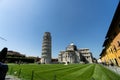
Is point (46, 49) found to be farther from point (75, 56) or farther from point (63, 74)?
point (63, 74)

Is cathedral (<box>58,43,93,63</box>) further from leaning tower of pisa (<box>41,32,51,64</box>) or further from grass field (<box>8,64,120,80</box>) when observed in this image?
grass field (<box>8,64,120,80</box>)

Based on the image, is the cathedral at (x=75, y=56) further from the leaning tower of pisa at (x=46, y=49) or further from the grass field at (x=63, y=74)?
the grass field at (x=63, y=74)

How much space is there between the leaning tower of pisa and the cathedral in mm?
21588

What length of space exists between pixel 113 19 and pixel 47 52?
332 ft

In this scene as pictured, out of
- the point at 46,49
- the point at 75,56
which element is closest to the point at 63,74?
the point at 46,49

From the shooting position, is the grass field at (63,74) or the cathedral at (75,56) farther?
the cathedral at (75,56)

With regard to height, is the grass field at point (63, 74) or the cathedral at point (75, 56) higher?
the cathedral at point (75, 56)

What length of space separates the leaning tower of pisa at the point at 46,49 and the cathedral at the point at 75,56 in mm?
21588

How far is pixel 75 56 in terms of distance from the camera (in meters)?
138

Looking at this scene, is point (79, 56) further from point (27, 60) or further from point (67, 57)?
point (27, 60)

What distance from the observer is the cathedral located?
13075 centimetres

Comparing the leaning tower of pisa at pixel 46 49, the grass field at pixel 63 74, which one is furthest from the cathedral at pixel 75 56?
the grass field at pixel 63 74

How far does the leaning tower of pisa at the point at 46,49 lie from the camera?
388 ft

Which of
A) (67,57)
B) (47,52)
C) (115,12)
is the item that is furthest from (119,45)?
(67,57)
